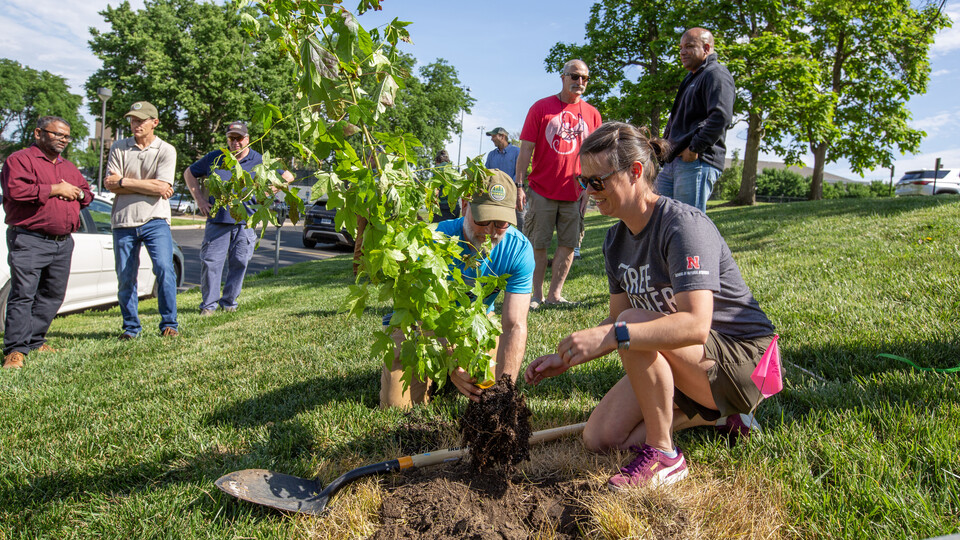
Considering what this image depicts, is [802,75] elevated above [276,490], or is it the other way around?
[802,75]

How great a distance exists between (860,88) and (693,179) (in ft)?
73.6

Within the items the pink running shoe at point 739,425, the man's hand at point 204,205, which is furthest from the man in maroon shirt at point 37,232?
the pink running shoe at point 739,425

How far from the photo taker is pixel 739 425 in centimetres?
244

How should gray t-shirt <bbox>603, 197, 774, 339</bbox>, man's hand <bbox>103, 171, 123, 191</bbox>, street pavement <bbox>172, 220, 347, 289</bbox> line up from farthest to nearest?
1. street pavement <bbox>172, 220, 347, 289</bbox>
2. man's hand <bbox>103, 171, 123, 191</bbox>
3. gray t-shirt <bbox>603, 197, 774, 339</bbox>

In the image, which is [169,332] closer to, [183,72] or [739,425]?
[739,425]

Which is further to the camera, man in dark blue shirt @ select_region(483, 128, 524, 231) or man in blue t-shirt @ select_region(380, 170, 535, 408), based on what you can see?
man in dark blue shirt @ select_region(483, 128, 524, 231)

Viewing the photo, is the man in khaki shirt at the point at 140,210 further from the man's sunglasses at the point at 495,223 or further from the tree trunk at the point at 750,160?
the tree trunk at the point at 750,160

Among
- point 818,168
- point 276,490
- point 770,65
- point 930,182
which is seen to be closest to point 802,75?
point 770,65

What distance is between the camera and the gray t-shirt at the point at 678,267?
2023 millimetres

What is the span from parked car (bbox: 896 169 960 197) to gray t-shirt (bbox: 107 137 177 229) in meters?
28.9

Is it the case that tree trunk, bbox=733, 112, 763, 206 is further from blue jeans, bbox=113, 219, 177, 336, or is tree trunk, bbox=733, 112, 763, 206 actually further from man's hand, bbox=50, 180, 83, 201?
man's hand, bbox=50, 180, 83, 201

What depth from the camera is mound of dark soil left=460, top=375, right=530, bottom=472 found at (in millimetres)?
2180

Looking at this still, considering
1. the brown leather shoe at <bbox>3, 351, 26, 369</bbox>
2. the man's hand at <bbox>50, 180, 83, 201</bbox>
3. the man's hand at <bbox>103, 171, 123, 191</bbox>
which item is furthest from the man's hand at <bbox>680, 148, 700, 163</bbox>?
the brown leather shoe at <bbox>3, 351, 26, 369</bbox>

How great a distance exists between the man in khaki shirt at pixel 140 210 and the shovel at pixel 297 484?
372 cm
